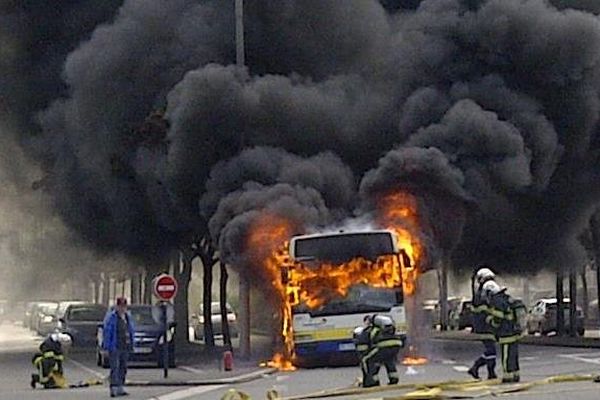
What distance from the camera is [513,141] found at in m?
34.1

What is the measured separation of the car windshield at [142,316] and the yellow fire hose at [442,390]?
1342 cm

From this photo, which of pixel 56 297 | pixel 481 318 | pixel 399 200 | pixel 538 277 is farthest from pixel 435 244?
pixel 56 297

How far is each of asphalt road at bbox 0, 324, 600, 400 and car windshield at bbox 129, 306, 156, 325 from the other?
1641 mm

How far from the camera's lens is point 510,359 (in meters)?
17.9

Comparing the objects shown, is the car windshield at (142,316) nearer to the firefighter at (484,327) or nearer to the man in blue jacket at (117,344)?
the man in blue jacket at (117,344)

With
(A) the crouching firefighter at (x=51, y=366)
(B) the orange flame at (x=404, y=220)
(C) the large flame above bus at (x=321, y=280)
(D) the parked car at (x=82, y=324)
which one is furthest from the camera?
(D) the parked car at (x=82, y=324)

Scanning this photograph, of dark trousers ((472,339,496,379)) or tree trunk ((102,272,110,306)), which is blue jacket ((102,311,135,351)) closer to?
dark trousers ((472,339,496,379))

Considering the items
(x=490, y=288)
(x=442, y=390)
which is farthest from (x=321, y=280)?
(x=442, y=390)

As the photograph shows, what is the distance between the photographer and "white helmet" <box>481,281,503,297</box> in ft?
59.2

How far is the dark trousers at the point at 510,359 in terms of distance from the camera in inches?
703

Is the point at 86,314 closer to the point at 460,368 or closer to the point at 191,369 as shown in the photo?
the point at 191,369

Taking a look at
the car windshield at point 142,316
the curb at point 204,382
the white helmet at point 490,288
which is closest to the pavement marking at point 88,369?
the car windshield at point 142,316

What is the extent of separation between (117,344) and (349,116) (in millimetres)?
16634

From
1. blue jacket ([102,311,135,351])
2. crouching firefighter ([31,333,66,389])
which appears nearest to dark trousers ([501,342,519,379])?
blue jacket ([102,311,135,351])
